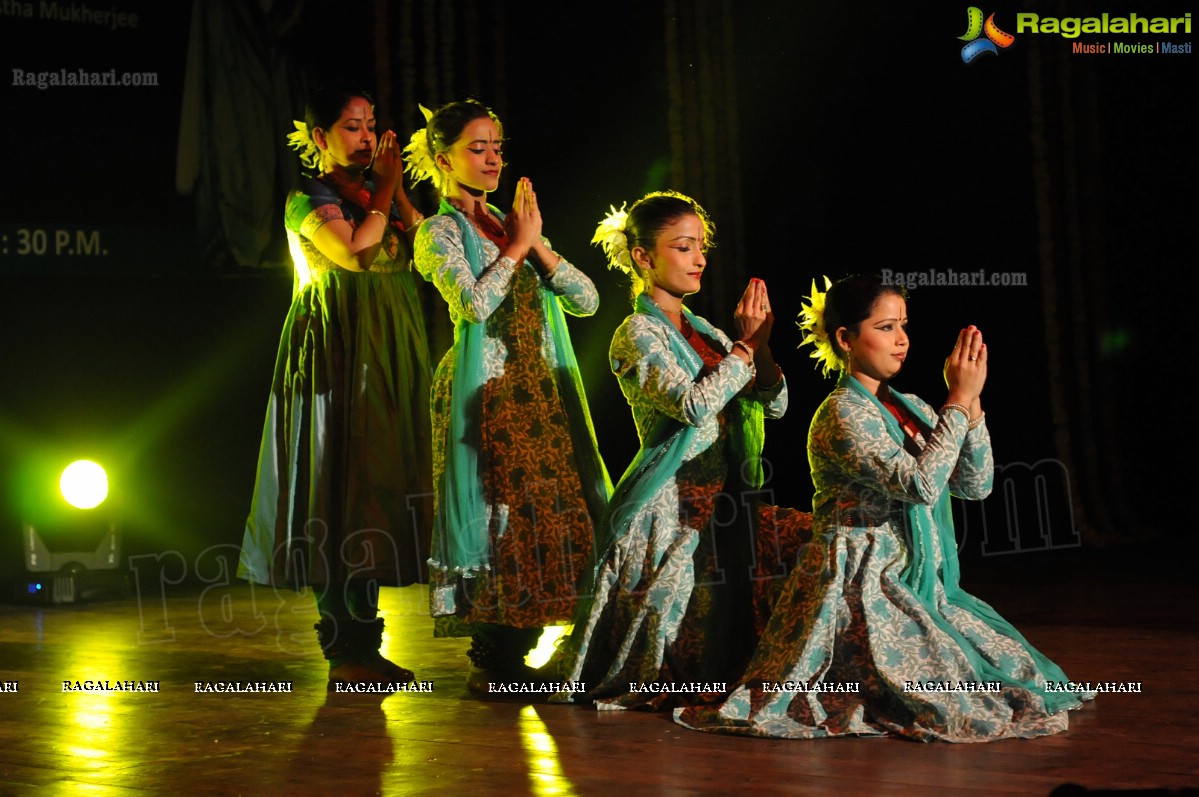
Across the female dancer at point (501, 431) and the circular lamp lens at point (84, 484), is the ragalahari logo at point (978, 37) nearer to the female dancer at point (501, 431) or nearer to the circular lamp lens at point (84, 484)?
the female dancer at point (501, 431)

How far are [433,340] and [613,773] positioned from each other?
141 inches

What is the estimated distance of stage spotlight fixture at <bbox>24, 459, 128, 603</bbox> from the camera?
5.72 m

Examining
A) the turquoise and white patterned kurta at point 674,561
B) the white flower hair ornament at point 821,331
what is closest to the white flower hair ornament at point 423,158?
the turquoise and white patterned kurta at point 674,561

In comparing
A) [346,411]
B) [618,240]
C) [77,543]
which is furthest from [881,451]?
[77,543]

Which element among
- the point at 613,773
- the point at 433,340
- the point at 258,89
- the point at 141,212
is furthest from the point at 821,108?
the point at 613,773

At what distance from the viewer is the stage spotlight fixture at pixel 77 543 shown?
5.72 metres

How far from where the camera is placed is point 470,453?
11.8ft

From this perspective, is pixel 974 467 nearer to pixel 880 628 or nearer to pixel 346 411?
pixel 880 628

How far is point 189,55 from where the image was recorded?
5.86 meters

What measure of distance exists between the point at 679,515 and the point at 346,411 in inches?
34.0

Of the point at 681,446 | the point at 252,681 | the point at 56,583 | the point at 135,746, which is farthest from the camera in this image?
the point at 56,583

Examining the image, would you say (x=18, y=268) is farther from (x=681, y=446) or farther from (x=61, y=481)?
(x=681, y=446)

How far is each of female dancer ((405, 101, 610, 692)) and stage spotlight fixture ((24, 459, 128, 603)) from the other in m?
2.60

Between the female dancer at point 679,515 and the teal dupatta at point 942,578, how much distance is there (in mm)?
294
